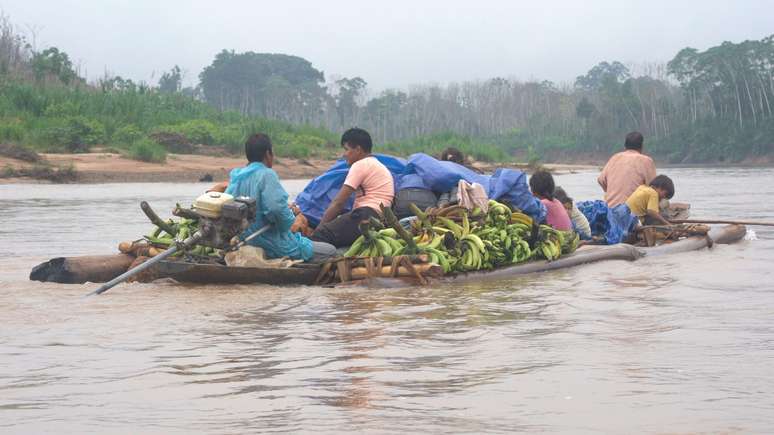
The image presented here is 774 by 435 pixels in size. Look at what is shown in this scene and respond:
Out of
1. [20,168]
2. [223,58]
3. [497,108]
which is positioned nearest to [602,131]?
[497,108]

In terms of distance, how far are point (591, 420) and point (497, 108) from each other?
6999 centimetres

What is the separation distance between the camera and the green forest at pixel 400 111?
2583cm

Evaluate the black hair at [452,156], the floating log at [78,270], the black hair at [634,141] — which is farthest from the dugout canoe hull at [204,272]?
the black hair at [634,141]

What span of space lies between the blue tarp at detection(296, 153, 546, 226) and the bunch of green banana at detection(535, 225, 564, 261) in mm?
164

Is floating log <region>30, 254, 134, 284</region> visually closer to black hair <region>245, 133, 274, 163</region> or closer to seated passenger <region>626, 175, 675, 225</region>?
black hair <region>245, 133, 274, 163</region>

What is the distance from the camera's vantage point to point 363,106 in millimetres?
72875

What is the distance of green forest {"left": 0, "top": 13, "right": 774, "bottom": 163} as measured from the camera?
2583 centimetres

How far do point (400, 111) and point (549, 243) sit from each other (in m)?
65.4

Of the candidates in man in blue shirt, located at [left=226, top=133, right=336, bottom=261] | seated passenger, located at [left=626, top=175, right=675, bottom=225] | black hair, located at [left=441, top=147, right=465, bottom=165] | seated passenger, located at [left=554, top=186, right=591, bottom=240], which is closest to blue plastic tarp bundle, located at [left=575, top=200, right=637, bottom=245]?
seated passenger, located at [left=554, top=186, right=591, bottom=240]

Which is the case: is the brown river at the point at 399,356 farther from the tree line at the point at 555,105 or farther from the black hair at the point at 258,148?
the tree line at the point at 555,105

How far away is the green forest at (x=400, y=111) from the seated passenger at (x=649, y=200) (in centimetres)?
1635

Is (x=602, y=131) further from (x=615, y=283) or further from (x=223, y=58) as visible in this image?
(x=615, y=283)

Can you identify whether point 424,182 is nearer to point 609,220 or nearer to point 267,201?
point 267,201

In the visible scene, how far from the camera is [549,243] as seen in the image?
8.20 m
